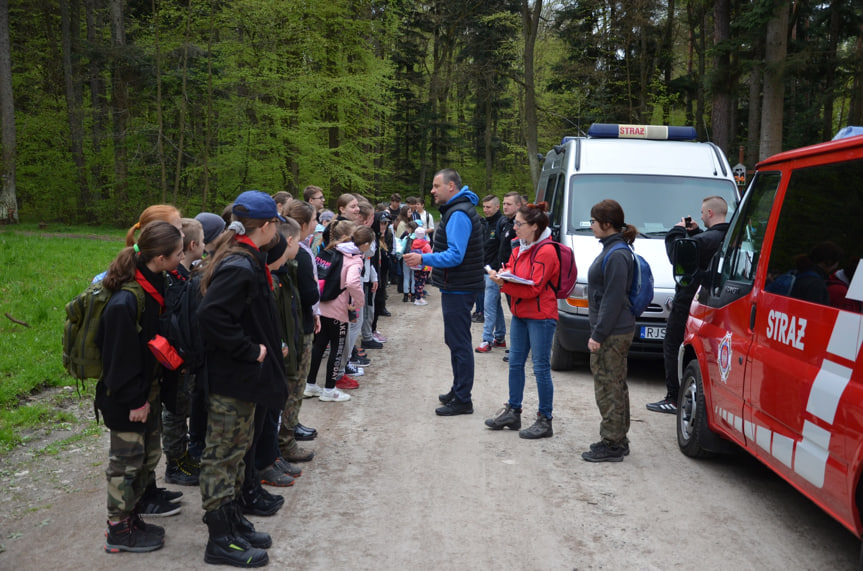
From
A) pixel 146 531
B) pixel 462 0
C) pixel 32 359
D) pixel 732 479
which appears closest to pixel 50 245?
pixel 32 359

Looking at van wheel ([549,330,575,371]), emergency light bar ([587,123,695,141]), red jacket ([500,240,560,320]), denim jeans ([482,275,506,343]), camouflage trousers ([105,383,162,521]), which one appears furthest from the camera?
emergency light bar ([587,123,695,141])

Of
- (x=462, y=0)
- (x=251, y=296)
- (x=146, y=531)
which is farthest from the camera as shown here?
(x=462, y=0)

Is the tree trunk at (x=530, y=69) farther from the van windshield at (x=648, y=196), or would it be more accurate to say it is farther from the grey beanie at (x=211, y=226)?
the grey beanie at (x=211, y=226)

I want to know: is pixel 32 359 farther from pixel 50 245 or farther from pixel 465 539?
pixel 50 245

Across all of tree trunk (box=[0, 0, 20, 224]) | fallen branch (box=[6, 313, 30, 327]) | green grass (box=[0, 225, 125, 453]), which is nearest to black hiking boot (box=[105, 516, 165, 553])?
green grass (box=[0, 225, 125, 453])

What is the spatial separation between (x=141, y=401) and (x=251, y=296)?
85cm

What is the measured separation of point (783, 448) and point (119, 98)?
1004 inches

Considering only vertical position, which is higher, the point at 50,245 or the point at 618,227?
the point at 618,227

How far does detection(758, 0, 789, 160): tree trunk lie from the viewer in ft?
51.5

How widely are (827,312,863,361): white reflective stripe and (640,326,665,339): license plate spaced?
4.62 m

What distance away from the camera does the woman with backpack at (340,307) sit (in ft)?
23.6

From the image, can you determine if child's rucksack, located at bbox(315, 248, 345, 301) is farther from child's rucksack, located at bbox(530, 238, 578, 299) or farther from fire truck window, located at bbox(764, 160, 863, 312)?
fire truck window, located at bbox(764, 160, 863, 312)

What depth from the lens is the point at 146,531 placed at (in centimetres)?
405

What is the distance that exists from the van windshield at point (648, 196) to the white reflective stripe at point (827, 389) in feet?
18.7
